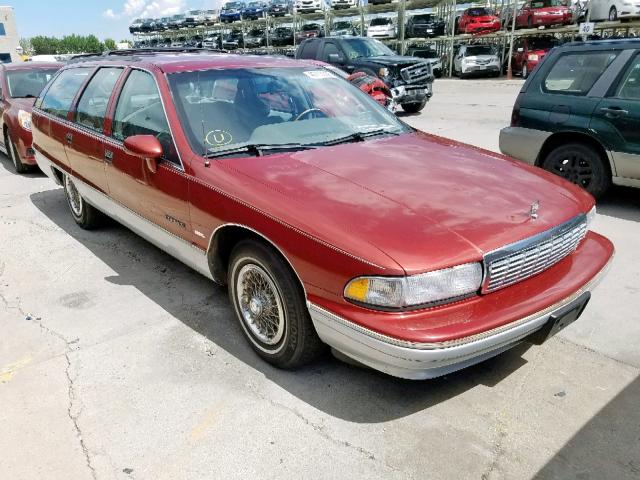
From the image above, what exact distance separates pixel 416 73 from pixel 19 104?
869cm

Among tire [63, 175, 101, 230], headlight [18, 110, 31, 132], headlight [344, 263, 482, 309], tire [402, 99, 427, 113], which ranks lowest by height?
tire [402, 99, 427, 113]

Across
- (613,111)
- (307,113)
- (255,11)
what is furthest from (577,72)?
(255,11)

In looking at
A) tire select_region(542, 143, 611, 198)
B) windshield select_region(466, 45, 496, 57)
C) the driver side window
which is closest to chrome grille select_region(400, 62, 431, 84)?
tire select_region(542, 143, 611, 198)

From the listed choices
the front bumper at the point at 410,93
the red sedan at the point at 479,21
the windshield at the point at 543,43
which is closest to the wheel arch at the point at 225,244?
the front bumper at the point at 410,93

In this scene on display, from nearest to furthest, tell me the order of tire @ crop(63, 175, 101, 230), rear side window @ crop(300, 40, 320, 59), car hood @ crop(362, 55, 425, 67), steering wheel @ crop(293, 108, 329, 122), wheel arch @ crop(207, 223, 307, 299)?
wheel arch @ crop(207, 223, 307, 299) < steering wheel @ crop(293, 108, 329, 122) < tire @ crop(63, 175, 101, 230) < car hood @ crop(362, 55, 425, 67) < rear side window @ crop(300, 40, 320, 59)

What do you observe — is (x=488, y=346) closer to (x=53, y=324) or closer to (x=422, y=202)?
(x=422, y=202)

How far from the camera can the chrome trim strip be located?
3350 millimetres

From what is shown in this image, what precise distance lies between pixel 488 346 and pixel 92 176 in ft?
11.8

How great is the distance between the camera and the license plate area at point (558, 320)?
8.09ft

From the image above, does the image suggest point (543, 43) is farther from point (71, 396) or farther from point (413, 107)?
point (71, 396)

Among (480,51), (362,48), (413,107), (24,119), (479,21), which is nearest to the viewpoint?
(24,119)

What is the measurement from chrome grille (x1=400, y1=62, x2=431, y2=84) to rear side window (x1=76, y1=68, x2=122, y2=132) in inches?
361

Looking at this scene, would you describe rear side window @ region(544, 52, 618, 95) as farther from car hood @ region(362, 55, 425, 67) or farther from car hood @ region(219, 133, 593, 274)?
car hood @ region(362, 55, 425, 67)

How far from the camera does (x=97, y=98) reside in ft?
14.5
